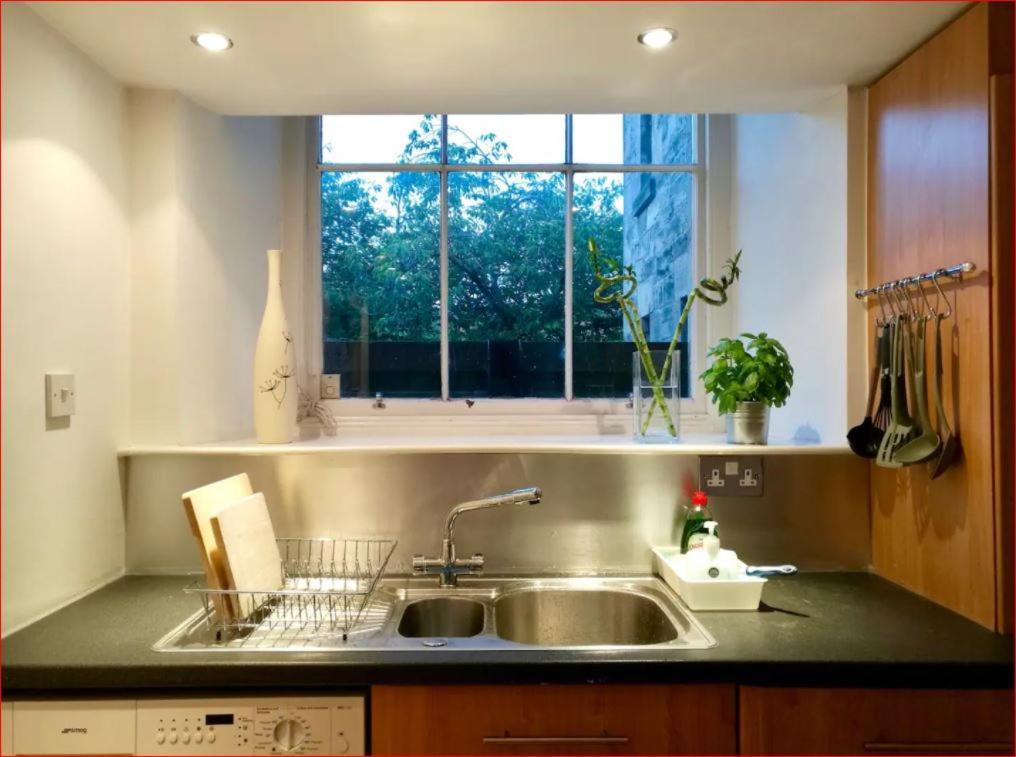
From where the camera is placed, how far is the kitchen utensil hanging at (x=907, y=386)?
1367 mm

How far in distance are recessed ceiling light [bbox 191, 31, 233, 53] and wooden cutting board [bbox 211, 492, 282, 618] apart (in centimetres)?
95

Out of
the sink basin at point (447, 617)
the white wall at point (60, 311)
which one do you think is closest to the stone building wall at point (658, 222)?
the sink basin at point (447, 617)

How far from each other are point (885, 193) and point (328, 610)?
Answer: 5.06ft

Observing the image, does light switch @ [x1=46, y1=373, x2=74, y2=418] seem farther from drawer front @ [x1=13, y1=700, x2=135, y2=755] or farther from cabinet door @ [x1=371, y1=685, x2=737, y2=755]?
cabinet door @ [x1=371, y1=685, x2=737, y2=755]

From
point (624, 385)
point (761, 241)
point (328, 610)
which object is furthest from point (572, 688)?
point (761, 241)

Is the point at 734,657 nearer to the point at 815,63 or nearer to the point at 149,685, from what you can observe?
the point at 149,685

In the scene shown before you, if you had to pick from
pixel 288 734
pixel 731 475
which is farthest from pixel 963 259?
pixel 288 734

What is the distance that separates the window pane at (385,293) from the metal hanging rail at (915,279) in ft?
3.95

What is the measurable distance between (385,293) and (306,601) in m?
1.01

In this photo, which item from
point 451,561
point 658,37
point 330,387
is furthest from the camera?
point 330,387

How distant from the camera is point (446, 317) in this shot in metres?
2.17

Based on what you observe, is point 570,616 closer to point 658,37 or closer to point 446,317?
point 446,317

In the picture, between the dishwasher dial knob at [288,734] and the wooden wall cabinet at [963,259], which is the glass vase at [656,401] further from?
the dishwasher dial knob at [288,734]

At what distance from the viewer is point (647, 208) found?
2240 mm
